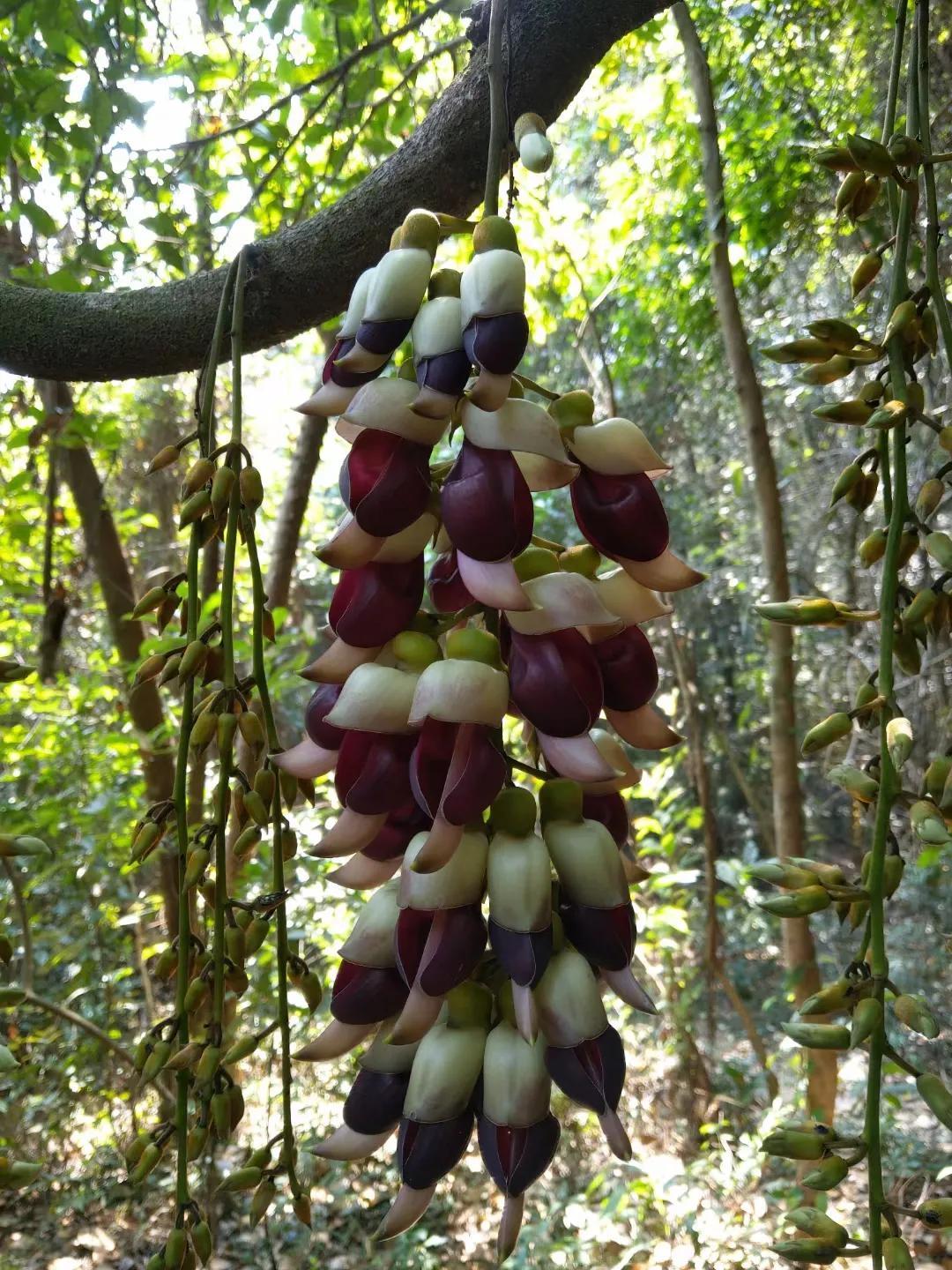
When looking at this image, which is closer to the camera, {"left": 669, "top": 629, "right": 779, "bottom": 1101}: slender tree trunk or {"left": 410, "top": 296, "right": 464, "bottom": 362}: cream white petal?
{"left": 410, "top": 296, "right": 464, "bottom": 362}: cream white petal

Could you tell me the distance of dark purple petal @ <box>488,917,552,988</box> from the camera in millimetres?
421

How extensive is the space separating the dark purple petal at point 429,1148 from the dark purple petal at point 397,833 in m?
0.13

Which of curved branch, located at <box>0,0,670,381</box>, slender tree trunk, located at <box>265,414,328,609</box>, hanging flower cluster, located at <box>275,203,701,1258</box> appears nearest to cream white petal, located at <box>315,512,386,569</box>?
hanging flower cluster, located at <box>275,203,701,1258</box>

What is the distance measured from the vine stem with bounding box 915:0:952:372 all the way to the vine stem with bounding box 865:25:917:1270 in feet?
0.06

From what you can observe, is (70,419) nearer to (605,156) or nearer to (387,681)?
(387,681)

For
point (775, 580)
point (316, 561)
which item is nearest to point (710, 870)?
point (775, 580)

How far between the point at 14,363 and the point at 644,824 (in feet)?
7.05

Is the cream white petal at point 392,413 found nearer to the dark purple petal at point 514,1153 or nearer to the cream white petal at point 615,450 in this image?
the cream white petal at point 615,450

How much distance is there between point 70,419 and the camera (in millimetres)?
1765

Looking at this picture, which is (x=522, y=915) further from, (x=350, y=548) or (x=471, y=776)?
(x=350, y=548)

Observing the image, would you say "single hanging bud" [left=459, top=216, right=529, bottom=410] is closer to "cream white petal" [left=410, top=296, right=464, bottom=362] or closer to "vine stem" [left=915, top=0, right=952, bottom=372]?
"cream white petal" [left=410, top=296, right=464, bottom=362]

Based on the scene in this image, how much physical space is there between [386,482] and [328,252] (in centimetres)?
45

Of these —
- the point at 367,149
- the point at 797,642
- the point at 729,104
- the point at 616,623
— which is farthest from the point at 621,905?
the point at 797,642

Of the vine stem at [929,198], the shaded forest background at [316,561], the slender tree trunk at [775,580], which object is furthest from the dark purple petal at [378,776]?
the slender tree trunk at [775,580]
